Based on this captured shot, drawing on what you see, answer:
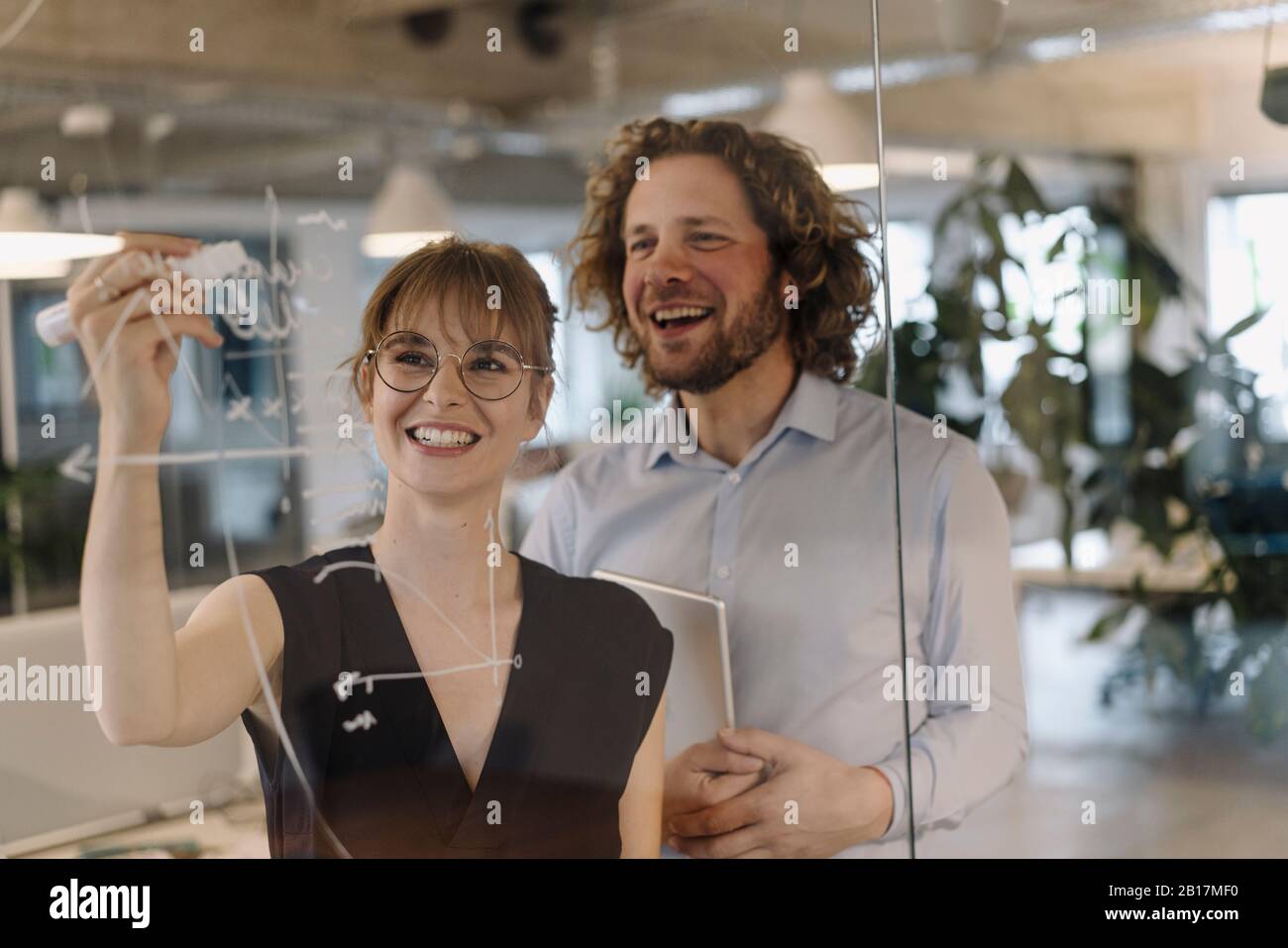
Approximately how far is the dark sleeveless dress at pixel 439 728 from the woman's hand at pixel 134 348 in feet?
0.74

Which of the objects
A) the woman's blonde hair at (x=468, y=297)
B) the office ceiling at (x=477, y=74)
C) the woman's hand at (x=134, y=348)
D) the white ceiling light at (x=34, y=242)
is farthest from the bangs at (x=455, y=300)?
the white ceiling light at (x=34, y=242)

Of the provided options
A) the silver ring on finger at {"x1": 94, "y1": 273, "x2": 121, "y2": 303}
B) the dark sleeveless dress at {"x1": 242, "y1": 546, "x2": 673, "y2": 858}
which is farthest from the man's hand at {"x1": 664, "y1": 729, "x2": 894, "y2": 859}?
the silver ring on finger at {"x1": 94, "y1": 273, "x2": 121, "y2": 303}

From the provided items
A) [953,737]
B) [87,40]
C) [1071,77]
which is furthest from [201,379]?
[1071,77]

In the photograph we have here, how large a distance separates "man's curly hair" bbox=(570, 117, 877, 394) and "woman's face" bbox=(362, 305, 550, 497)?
0.13 m

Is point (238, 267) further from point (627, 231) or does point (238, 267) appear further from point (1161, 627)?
point (1161, 627)

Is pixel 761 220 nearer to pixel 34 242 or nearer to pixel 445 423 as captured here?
pixel 445 423

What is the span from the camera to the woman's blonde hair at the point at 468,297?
4.74 feet

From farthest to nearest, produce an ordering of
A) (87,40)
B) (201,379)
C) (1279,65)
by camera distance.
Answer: (1279,65) → (87,40) → (201,379)

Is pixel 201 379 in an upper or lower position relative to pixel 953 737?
upper

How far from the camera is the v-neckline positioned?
145 cm

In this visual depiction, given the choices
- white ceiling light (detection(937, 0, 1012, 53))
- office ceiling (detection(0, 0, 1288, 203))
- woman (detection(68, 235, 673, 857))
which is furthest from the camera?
white ceiling light (detection(937, 0, 1012, 53))

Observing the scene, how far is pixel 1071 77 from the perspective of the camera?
5.63ft

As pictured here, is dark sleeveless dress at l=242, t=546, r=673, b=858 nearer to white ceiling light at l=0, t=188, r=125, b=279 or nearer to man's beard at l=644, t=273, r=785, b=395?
man's beard at l=644, t=273, r=785, b=395
